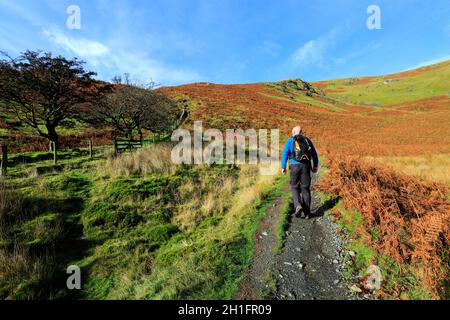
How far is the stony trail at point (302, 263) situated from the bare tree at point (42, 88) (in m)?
16.2

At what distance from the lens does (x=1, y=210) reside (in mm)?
5875

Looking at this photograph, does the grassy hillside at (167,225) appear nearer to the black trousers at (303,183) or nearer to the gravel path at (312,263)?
the gravel path at (312,263)

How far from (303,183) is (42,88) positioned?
56.5 feet

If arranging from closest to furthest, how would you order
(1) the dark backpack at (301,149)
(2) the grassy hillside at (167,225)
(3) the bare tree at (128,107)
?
(2) the grassy hillside at (167,225) < (1) the dark backpack at (301,149) < (3) the bare tree at (128,107)

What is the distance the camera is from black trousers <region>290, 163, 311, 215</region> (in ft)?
18.1

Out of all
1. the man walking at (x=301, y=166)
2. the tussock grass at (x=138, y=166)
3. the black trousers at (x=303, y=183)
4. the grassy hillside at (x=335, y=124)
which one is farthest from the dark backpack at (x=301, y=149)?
the grassy hillside at (x=335, y=124)

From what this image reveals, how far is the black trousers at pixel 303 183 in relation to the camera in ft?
18.1

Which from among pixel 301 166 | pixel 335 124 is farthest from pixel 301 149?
pixel 335 124

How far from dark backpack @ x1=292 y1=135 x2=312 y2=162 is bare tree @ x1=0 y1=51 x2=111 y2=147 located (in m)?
15.9

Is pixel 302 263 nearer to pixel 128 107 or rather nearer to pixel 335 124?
pixel 128 107

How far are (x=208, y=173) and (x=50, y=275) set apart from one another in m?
6.78

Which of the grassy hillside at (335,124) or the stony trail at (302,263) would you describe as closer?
the stony trail at (302,263)
